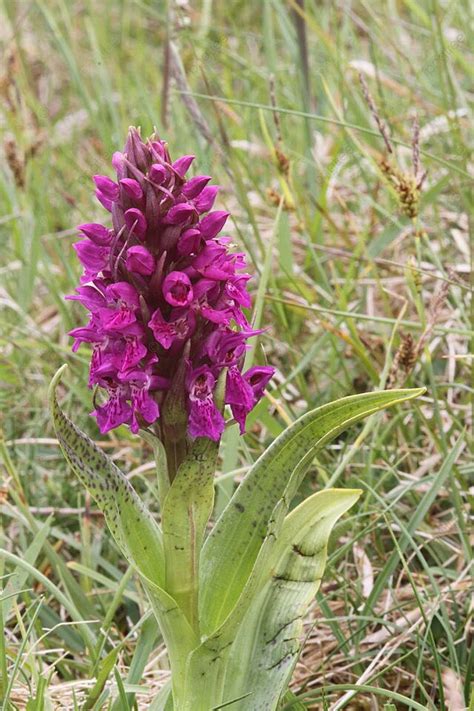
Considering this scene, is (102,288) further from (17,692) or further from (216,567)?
(17,692)

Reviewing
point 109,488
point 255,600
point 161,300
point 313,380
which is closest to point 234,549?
point 255,600

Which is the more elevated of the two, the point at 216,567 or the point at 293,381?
the point at 293,381

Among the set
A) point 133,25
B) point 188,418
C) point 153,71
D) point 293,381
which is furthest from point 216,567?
point 133,25

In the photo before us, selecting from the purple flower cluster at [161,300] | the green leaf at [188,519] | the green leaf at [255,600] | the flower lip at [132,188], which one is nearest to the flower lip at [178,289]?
the purple flower cluster at [161,300]

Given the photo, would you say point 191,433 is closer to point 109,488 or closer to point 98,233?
point 109,488

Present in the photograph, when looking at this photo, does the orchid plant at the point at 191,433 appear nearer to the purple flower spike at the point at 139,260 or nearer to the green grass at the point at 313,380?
the purple flower spike at the point at 139,260

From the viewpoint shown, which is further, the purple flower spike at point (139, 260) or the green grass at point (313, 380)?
the green grass at point (313, 380)

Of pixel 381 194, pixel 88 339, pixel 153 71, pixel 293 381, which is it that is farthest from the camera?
pixel 153 71
